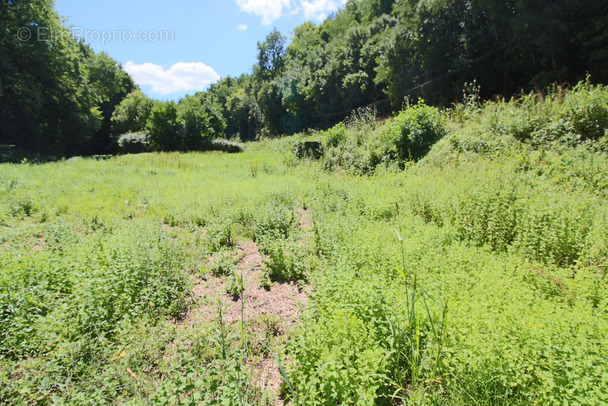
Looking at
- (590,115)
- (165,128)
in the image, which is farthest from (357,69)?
(590,115)

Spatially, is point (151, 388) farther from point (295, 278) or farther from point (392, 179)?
point (392, 179)

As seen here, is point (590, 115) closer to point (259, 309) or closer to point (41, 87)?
point (259, 309)

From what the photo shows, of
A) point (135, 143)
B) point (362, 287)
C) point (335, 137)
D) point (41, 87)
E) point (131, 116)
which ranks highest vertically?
point (131, 116)

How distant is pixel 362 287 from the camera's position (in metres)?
2.80

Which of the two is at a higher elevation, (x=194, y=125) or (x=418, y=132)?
(x=194, y=125)

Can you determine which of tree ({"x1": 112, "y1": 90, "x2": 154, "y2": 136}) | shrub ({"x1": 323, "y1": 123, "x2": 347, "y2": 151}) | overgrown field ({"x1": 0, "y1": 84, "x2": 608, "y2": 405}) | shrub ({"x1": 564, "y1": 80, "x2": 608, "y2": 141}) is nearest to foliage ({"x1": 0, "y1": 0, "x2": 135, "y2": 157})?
tree ({"x1": 112, "y1": 90, "x2": 154, "y2": 136})

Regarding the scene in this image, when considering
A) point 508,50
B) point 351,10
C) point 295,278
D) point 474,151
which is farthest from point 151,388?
point 351,10

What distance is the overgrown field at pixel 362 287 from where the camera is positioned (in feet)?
6.54

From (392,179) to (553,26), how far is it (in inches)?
402

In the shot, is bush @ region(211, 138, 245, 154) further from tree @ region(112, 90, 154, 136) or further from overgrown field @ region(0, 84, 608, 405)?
overgrown field @ region(0, 84, 608, 405)

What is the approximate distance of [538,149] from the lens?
21.7 feet

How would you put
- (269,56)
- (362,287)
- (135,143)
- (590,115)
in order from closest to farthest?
(362,287), (590,115), (135,143), (269,56)

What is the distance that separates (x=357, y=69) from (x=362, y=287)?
2653cm

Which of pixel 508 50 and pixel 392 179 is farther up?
pixel 508 50
